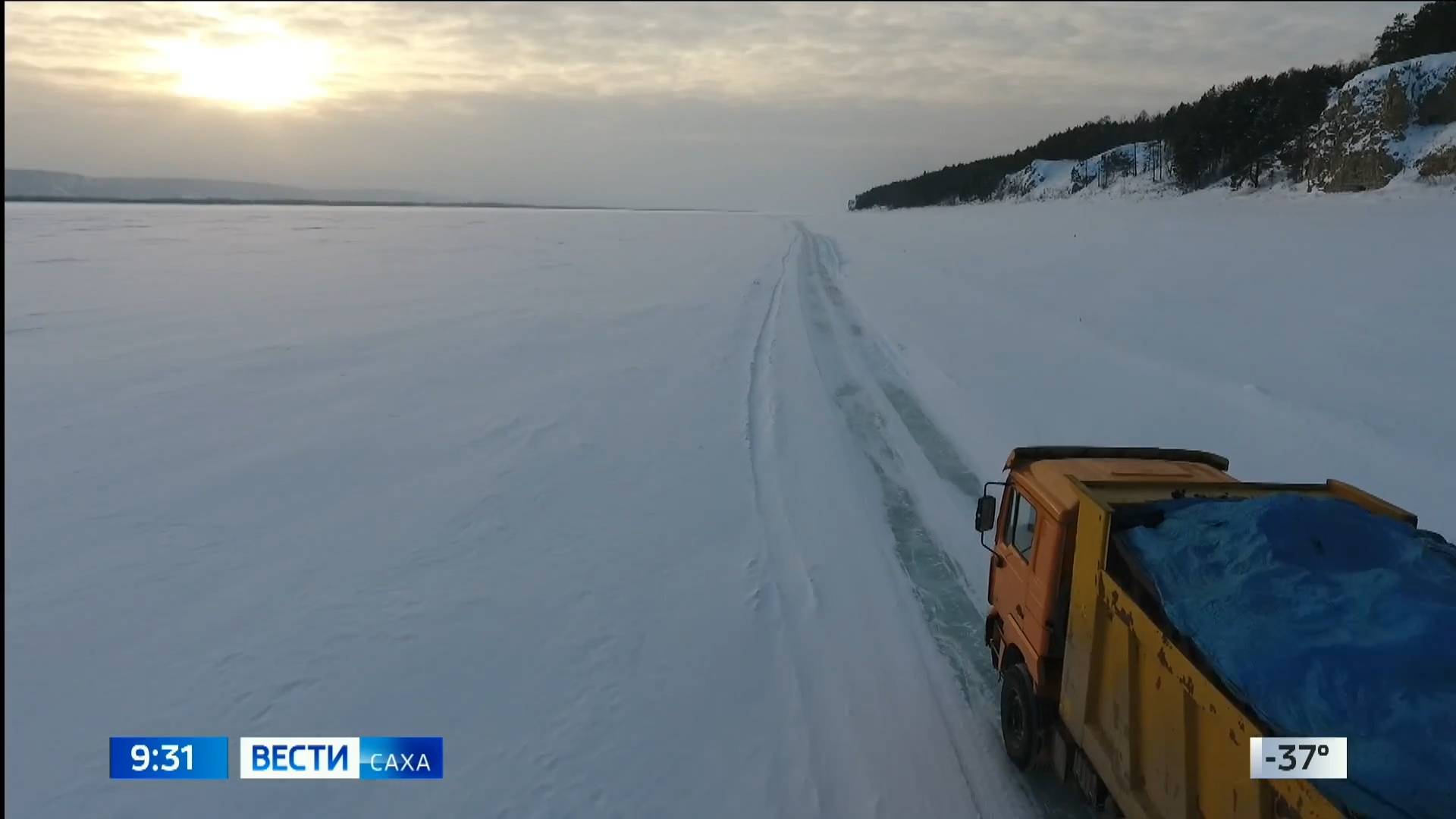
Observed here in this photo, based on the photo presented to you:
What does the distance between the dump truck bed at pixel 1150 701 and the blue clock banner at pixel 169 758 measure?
18.1 ft

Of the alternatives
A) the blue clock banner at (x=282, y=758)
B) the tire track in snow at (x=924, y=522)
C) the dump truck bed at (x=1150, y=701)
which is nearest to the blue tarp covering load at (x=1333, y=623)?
the dump truck bed at (x=1150, y=701)

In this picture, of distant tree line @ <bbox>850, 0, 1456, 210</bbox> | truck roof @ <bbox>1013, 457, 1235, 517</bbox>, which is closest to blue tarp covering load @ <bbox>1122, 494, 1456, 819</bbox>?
truck roof @ <bbox>1013, 457, 1235, 517</bbox>

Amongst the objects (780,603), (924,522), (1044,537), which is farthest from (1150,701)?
(924,522)

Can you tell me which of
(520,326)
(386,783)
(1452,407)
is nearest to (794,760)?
(386,783)

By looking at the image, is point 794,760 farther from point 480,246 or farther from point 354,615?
point 480,246

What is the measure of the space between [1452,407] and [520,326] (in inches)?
744

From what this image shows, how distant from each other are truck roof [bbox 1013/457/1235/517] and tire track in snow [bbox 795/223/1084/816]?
1723mm

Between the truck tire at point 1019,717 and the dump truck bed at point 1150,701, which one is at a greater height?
the dump truck bed at point 1150,701

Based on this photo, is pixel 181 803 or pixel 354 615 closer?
pixel 181 803

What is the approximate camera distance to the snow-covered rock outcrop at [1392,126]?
108 feet

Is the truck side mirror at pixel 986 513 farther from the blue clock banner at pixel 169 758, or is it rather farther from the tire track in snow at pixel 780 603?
the blue clock banner at pixel 169 758

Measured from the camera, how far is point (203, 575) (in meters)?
7.72

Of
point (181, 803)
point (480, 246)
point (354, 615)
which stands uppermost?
point (480, 246)

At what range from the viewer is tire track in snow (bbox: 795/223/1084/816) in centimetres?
543
